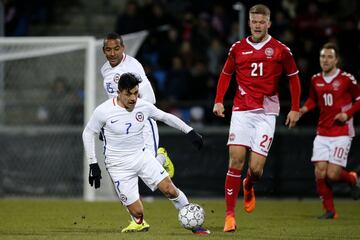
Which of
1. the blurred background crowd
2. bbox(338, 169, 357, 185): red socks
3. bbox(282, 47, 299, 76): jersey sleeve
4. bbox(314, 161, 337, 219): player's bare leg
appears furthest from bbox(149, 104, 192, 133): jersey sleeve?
the blurred background crowd

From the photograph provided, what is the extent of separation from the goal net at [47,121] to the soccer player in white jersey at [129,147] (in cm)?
638

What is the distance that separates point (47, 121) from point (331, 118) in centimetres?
619

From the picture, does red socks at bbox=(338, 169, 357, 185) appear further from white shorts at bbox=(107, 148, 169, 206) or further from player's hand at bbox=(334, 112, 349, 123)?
white shorts at bbox=(107, 148, 169, 206)

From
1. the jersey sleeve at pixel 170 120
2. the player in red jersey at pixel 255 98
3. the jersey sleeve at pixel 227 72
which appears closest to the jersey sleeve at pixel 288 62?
the player in red jersey at pixel 255 98

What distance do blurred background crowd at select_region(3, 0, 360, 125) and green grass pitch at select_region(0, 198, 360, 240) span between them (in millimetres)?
2398

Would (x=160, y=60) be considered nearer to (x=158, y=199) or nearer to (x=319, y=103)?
(x=158, y=199)

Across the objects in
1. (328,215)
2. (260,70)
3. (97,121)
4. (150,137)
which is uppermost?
(260,70)

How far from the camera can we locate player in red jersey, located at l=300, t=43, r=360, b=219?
12.4 metres

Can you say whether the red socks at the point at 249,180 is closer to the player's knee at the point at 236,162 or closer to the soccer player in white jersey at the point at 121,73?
the player's knee at the point at 236,162

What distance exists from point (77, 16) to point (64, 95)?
4159 millimetres

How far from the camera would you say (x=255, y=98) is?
33.2ft

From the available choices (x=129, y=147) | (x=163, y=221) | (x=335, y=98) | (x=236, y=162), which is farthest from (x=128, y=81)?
(x=335, y=98)

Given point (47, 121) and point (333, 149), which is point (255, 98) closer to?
point (333, 149)

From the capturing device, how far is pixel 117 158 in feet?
31.5
